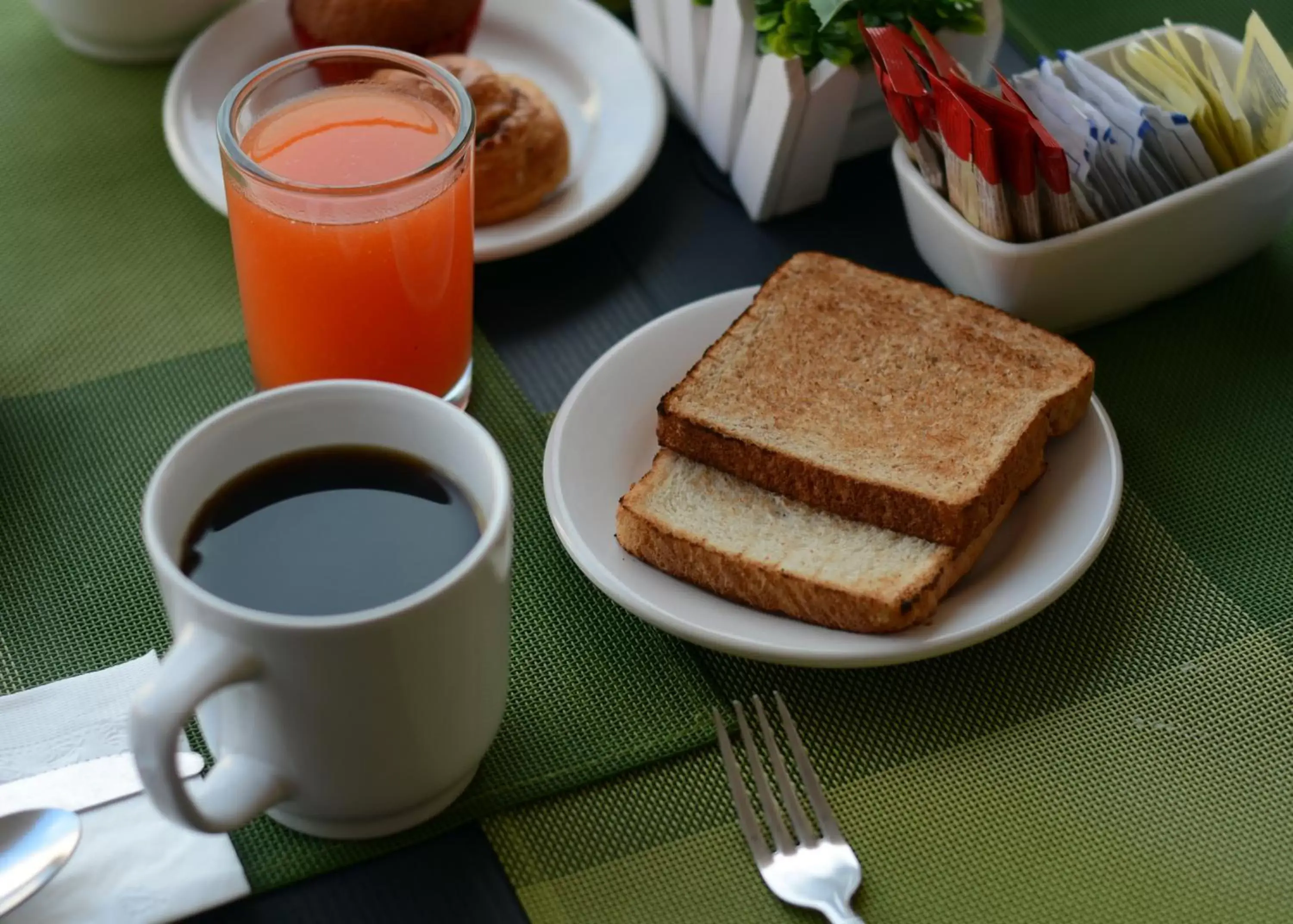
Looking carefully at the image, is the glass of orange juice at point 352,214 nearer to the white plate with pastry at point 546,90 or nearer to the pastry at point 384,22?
the white plate with pastry at point 546,90

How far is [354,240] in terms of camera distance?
1046 mm

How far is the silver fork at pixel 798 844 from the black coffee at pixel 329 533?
0.83 feet

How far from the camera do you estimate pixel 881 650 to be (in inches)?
37.1

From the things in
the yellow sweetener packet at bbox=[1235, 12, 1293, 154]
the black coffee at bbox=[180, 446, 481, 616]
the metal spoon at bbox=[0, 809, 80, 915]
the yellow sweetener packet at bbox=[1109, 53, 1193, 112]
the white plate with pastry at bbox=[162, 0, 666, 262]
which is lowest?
the metal spoon at bbox=[0, 809, 80, 915]

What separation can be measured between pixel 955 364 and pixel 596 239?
1.35 ft

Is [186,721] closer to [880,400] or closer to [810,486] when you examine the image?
[810,486]

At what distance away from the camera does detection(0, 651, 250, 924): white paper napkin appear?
820 mm

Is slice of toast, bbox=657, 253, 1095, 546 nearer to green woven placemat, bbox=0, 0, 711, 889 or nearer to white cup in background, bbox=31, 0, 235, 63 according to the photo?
green woven placemat, bbox=0, 0, 711, 889

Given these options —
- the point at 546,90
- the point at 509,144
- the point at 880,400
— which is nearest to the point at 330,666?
the point at 880,400

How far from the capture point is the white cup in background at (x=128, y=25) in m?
1.48

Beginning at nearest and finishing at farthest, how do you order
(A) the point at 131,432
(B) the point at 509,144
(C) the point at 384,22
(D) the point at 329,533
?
1. (D) the point at 329,533
2. (A) the point at 131,432
3. (B) the point at 509,144
4. (C) the point at 384,22

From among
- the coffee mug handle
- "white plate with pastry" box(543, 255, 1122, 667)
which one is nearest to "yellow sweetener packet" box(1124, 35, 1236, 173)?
"white plate with pastry" box(543, 255, 1122, 667)

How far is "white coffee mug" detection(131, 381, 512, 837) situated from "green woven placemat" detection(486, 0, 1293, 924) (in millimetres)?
113

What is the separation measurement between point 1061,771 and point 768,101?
70 cm
